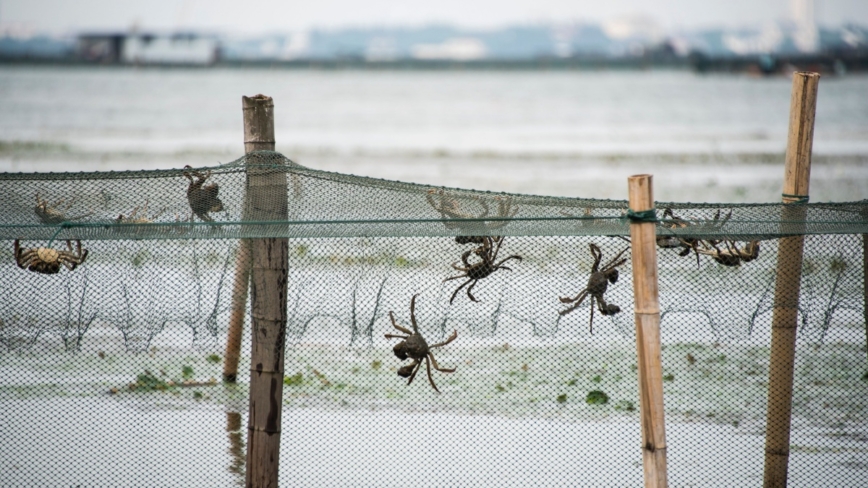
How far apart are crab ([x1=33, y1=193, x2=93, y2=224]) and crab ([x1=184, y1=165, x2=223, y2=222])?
61 cm

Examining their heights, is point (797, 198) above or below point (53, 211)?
above

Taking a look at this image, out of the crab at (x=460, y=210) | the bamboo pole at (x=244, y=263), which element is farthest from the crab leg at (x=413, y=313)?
the bamboo pole at (x=244, y=263)

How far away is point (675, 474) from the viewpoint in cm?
691

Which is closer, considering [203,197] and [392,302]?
[203,197]

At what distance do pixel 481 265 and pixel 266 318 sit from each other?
52.9 inches

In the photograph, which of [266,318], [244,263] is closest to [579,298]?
[266,318]

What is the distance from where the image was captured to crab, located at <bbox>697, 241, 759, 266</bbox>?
5.92m

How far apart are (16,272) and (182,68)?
147096 millimetres

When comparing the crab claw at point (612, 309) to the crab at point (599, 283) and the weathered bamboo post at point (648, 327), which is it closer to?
the crab at point (599, 283)

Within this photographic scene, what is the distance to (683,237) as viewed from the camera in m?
5.75

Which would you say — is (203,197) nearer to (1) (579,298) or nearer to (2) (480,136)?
(1) (579,298)

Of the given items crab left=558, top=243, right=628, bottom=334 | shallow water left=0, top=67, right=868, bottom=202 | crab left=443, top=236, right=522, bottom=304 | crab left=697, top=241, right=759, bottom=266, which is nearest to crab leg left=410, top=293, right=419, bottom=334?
A: crab left=443, top=236, right=522, bottom=304

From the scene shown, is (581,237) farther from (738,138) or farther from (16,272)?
(738,138)

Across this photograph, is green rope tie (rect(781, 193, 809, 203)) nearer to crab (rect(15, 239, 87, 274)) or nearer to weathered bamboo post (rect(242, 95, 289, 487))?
weathered bamboo post (rect(242, 95, 289, 487))
